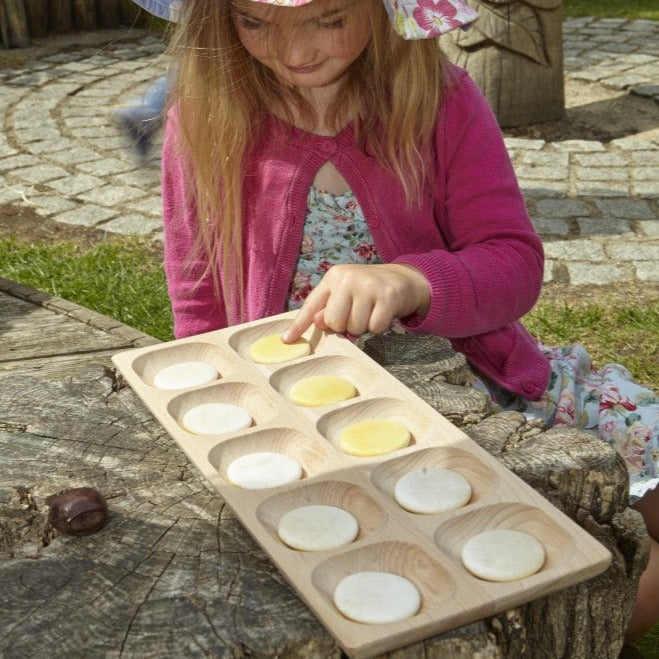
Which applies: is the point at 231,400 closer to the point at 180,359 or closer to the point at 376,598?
the point at 180,359

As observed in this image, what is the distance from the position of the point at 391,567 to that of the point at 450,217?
1196 mm

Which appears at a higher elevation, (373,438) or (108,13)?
(373,438)

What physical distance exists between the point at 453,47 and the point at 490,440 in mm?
4337

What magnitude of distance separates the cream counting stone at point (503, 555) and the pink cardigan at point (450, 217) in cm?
89

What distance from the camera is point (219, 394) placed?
1.88 m

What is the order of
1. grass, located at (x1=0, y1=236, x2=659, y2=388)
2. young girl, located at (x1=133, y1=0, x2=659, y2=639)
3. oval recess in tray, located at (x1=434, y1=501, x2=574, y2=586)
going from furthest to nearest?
grass, located at (x1=0, y1=236, x2=659, y2=388) → young girl, located at (x1=133, y1=0, x2=659, y2=639) → oval recess in tray, located at (x1=434, y1=501, x2=574, y2=586)

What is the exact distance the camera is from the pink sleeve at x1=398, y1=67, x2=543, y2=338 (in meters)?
2.34

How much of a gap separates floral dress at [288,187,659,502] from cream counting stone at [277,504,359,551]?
0.93 meters

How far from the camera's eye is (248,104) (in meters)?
2.50

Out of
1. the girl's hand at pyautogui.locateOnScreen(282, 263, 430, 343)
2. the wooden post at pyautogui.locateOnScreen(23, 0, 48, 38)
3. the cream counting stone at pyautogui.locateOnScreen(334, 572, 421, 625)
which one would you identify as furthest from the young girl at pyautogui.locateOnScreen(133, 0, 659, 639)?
the wooden post at pyautogui.locateOnScreen(23, 0, 48, 38)

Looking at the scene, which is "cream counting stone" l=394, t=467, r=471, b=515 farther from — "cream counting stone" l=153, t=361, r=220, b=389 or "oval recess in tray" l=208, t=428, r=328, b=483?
"cream counting stone" l=153, t=361, r=220, b=389

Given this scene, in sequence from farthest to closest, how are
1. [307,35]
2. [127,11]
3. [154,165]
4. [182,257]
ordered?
[127,11]
[154,165]
[182,257]
[307,35]

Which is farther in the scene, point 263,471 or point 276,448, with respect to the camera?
point 276,448

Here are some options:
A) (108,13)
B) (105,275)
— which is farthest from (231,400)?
(108,13)
